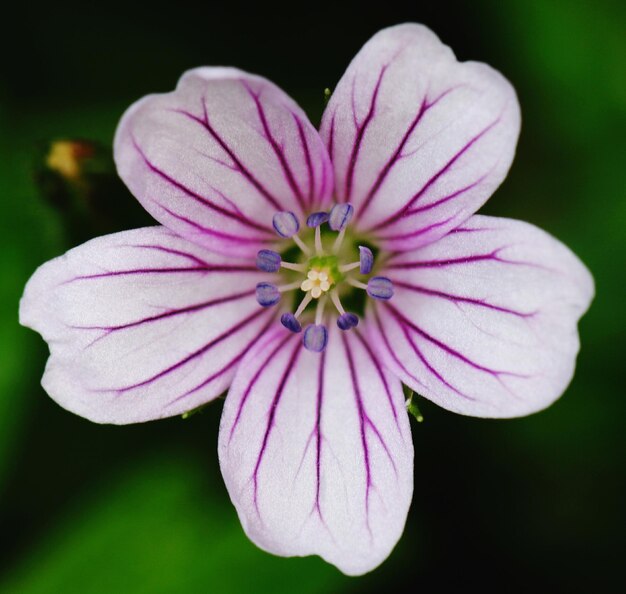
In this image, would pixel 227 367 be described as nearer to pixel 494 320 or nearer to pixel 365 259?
pixel 365 259

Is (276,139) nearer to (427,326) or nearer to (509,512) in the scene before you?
(427,326)

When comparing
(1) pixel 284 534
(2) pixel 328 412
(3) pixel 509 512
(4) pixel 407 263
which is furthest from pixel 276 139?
(3) pixel 509 512

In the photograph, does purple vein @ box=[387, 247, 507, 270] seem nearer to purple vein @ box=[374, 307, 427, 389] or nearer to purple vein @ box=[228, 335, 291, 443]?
purple vein @ box=[374, 307, 427, 389]

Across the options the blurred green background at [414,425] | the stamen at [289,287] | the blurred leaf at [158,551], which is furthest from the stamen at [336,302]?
the blurred leaf at [158,551]

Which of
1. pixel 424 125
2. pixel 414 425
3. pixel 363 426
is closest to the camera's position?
pixel 424 125

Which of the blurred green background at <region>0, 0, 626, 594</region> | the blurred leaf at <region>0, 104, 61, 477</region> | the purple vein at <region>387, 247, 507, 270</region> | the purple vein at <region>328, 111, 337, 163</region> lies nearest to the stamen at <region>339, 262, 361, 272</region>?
the purple vein at <region>387, 247, 507, 270</region>

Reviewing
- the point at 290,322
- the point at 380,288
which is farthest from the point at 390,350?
the point at 290,322
